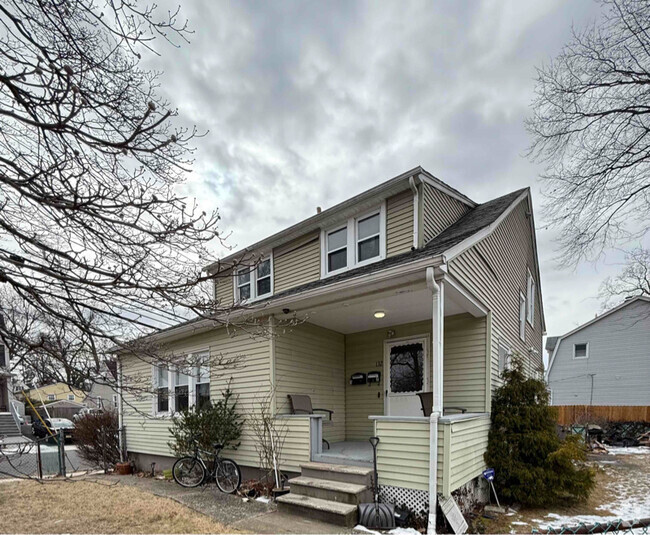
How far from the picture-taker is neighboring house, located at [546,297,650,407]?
749 inches

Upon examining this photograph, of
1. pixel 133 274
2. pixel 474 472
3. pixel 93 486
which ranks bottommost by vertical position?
pixel 93 486

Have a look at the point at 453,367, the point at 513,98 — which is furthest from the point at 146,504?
the point at 513,98

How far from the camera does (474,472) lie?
598 centimetres

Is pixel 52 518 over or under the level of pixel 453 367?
under

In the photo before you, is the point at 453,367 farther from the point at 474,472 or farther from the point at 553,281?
the point at 553,281

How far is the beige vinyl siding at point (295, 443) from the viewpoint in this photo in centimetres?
639

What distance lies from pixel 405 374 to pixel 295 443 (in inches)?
107

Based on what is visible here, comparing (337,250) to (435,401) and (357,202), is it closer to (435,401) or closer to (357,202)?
(357,202)

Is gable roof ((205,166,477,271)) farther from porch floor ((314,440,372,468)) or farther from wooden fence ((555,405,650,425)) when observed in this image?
wooden fence ((555,405,650,425))

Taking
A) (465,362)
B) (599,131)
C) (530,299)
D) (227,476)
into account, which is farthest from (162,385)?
(530,299)

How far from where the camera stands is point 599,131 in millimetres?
6633

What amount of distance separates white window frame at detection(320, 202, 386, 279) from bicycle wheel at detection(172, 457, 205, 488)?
14.1 ft

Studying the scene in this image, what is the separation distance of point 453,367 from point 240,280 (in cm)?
585

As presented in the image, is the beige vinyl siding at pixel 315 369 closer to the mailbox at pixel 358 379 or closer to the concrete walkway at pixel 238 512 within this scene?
the mailbox at pixel 358 379
